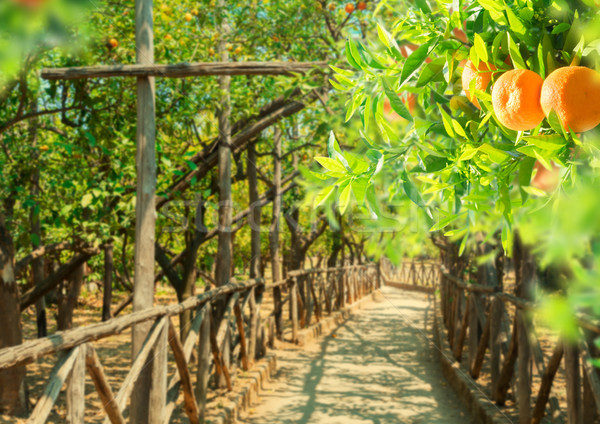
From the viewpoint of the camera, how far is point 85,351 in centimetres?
257

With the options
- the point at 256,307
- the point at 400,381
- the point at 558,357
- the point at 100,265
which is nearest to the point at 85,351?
the point at 558,357

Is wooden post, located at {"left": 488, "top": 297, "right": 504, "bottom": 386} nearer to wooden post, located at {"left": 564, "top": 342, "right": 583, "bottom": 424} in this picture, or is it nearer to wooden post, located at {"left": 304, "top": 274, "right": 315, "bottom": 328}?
wooden post, located at {"left": 564, "top": 342, "right": 583, "bottom": 424}

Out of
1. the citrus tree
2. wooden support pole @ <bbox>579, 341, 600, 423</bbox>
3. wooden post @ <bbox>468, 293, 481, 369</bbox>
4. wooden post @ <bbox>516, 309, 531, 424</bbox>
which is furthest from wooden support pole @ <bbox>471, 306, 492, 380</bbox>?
the citrus tree

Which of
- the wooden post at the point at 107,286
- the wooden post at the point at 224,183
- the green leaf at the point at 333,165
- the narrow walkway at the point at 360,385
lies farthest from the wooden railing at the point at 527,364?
the wooden post at the point at 107,286

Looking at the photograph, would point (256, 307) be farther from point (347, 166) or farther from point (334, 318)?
point (347, 166)

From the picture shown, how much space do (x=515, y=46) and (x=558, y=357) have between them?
3322 millimetres

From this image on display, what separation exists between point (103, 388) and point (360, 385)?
4.53 meters

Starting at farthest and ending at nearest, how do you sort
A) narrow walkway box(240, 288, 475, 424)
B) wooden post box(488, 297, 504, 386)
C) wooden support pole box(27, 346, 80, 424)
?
narrow walkway box(240, 288, 475, 424) < wooden post box(488, 297, 504, 386) < wooden support pole box(27, 346, 80, 424)

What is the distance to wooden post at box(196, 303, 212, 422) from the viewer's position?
4.69 m

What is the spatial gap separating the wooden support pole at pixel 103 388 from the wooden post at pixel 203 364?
5.84 ft

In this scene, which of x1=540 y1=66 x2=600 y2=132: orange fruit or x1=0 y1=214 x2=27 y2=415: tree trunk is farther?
x1=0 y1=214 x2=27 y2=415: tree trunk

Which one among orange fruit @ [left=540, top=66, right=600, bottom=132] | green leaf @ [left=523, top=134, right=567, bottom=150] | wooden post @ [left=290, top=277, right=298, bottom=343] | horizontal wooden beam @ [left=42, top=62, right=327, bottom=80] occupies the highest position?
horizontal wooden beam @ [left=42, top=62, right=327, bottom=80]

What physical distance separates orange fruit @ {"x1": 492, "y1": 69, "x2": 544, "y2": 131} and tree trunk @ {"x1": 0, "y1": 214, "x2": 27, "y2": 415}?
5444 mm

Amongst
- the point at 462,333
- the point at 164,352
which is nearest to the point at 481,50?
the point at 164,352
